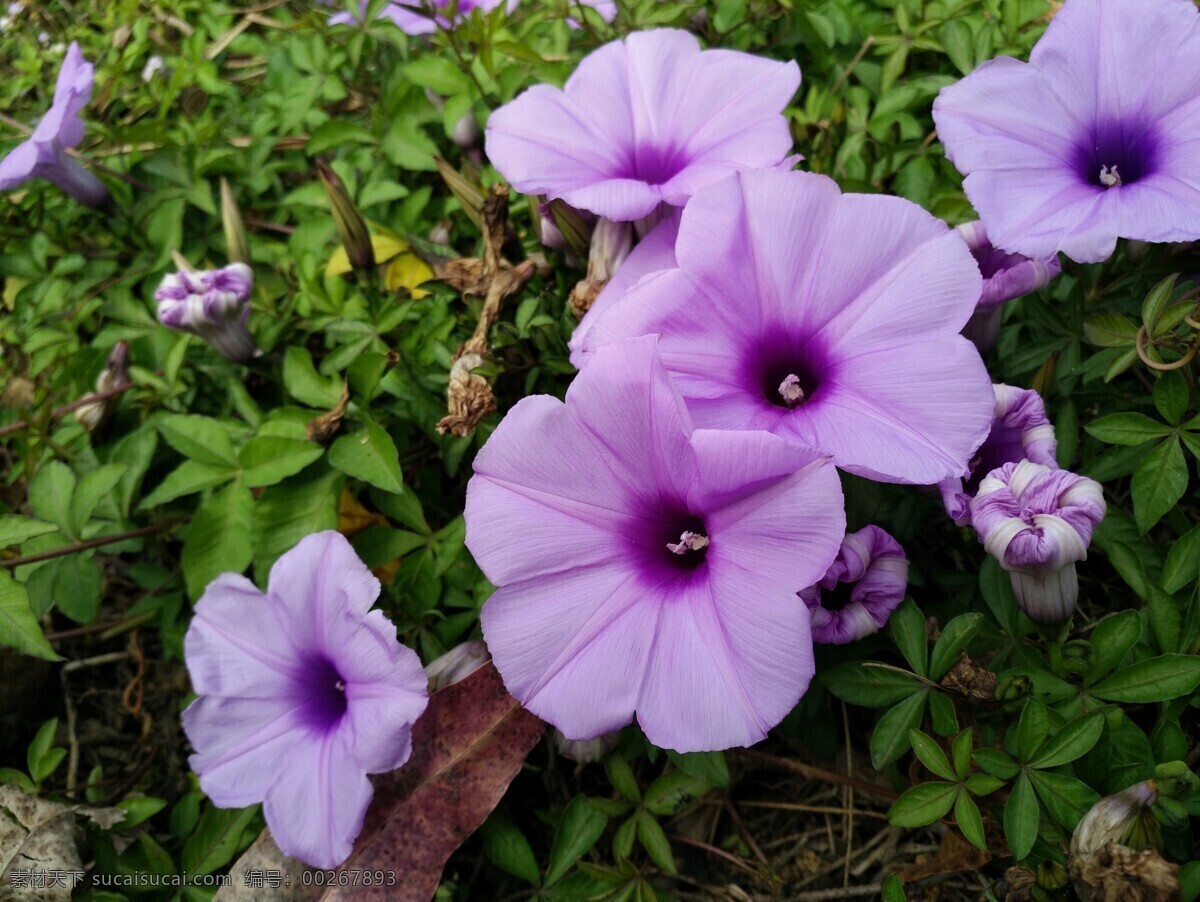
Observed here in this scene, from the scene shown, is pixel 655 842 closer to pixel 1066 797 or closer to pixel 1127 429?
pixel 1066 797

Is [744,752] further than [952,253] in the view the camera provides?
Yes

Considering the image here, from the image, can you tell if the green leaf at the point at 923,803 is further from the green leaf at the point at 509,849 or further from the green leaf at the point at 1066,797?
the green leaf at the point at 509,849

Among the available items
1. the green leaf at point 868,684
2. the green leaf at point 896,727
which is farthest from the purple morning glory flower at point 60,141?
the green leaf at point 896,727

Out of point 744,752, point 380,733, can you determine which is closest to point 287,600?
point 380,733

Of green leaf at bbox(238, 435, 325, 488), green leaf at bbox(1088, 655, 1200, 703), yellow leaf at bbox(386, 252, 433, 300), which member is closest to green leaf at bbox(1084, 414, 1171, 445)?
green leaf at bbox(1088, 655, 1200, 703)

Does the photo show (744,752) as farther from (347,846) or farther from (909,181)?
(909,181)

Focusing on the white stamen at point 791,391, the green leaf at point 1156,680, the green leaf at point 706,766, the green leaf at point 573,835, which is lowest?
the green leaf at point 573,835
